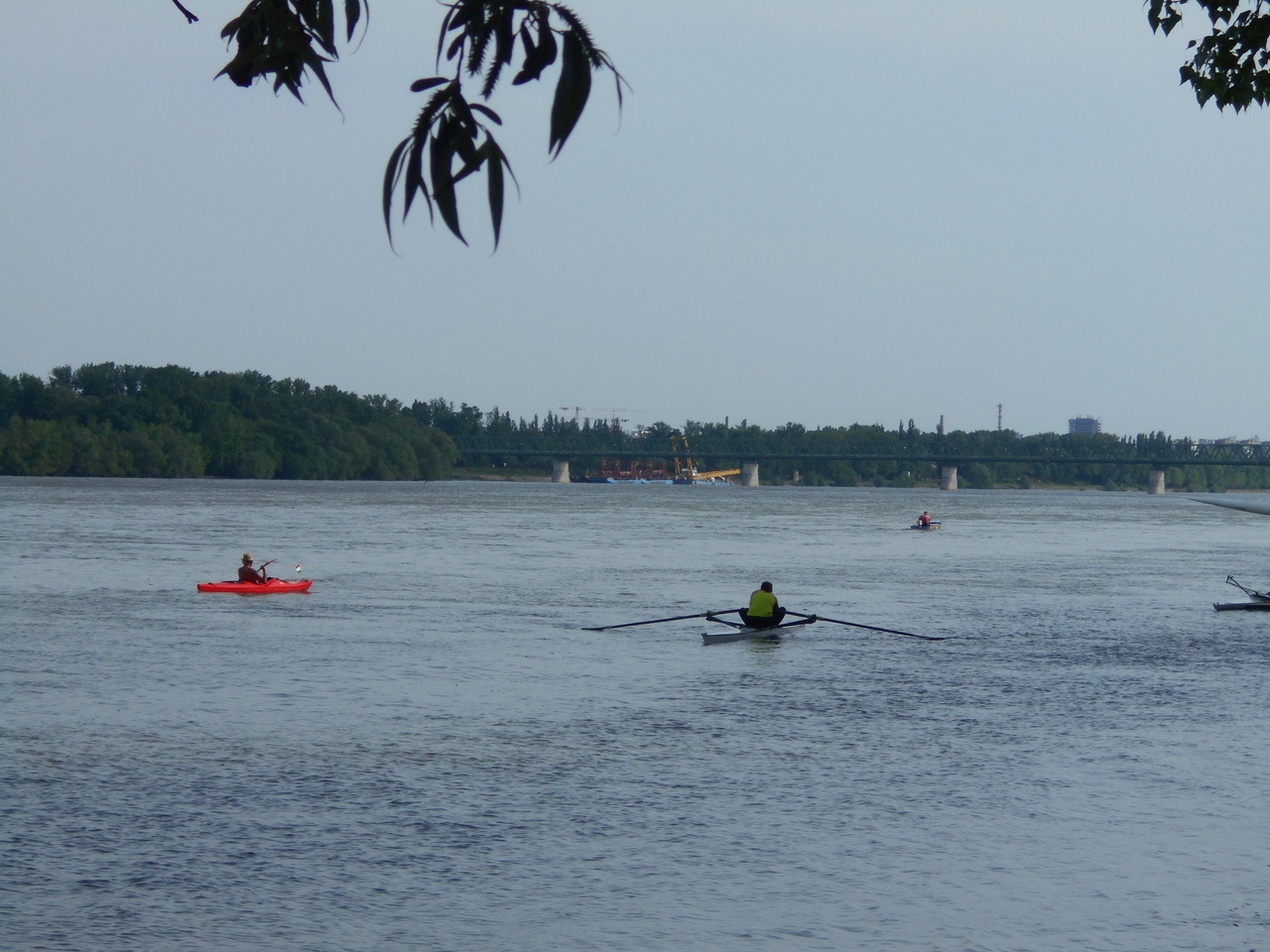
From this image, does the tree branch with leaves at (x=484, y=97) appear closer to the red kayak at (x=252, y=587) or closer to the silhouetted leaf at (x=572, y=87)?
the silhouetted leaf at (x=572, y=87)

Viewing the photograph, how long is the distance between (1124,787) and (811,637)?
2259 centimetres

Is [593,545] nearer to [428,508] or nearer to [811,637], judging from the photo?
[811,637]

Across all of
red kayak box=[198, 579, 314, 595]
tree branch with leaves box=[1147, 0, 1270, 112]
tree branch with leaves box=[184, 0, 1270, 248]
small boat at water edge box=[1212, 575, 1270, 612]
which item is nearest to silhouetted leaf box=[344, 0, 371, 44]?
tree branch with leaves box=[184, 0, 1270, 248]

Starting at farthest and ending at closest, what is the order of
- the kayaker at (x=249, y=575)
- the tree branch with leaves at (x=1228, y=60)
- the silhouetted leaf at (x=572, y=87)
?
the kayaker at (x=249, y=575), the tree branch with leaves at (x=1228, y=60), the silhouetted leaf at (x=572, y=87)

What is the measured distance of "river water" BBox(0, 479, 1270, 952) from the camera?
58.5 ft

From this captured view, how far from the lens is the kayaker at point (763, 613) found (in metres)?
45.6

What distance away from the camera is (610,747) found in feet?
90.3

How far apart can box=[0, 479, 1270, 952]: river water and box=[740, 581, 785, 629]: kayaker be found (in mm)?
901

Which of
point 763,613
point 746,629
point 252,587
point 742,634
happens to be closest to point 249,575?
point 252,587

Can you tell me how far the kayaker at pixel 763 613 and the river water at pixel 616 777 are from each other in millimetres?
901

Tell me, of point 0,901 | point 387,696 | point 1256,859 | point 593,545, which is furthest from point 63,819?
point 593,545

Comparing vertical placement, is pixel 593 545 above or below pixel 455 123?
below

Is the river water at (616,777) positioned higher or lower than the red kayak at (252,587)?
lower

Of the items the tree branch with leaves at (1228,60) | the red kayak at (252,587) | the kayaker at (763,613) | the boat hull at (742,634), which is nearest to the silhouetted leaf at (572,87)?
the tree branch with leaves at (1228,60)
